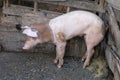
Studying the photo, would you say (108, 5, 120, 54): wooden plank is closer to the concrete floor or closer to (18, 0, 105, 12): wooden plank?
(18, 0, 105, 12): wooden plank

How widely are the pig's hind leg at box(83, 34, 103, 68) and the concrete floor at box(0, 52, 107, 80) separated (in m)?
0.16

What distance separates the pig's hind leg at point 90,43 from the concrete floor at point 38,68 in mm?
158

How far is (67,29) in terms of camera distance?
4930mm

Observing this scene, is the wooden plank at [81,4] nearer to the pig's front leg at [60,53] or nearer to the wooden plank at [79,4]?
the wooden plank at [79,4]

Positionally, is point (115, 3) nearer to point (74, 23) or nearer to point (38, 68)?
point (74, 23)

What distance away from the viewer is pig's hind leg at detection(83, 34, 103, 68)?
4.98 meters

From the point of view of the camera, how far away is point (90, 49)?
5.09 metres

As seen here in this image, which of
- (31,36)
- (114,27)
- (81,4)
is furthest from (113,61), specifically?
(31,36)

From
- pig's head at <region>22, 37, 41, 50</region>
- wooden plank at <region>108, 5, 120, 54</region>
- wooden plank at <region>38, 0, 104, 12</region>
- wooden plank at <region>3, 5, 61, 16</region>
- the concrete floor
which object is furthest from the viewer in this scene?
wooden plank at <region>3, 5, 61, 16</region>

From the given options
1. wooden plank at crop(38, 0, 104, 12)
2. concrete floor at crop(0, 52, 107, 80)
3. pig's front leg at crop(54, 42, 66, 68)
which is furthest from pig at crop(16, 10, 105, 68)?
concrete floor at crop(0, 52, 107, 80)

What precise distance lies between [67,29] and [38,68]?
76 cm

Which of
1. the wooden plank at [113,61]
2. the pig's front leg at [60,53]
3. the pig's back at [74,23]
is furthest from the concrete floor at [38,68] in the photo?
the pig's back at [74,23]

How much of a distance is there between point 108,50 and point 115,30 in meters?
0.52

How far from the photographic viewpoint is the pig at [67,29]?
16.1ft
